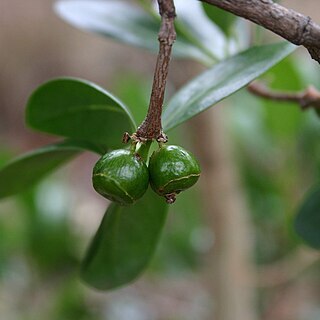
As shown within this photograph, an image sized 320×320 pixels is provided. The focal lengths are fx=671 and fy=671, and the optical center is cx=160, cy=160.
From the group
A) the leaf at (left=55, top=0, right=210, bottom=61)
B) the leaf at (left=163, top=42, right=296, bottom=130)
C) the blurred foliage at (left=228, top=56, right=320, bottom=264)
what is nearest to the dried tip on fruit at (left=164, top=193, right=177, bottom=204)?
the leaf at (left=163, top=42, right=296, bottom=130)

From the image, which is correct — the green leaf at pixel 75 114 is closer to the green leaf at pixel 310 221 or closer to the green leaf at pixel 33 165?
the green leaf at pixel 33 165

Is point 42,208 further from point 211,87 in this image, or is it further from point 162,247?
point 211,87

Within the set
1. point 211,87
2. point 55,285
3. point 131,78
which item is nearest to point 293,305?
point 55,285

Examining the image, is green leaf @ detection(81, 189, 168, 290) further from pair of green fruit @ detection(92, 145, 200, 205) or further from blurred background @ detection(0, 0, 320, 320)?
blurred background @ detection(0, 0, 320, 320)

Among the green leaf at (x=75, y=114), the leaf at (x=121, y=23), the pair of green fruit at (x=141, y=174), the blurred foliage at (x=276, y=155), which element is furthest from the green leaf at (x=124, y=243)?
the blurred foliage at (x=276, y=155)

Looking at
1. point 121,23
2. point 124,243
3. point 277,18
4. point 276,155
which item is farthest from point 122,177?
point 276,155
